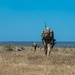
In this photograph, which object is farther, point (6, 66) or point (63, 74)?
point (6, 66)

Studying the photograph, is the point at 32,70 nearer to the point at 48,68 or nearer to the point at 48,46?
the point at 48,68

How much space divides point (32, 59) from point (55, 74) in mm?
6371

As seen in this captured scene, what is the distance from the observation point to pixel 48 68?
18.0 m

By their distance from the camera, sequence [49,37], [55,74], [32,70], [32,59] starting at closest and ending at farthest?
[55,74], [32,70], [32,59], [49,37]

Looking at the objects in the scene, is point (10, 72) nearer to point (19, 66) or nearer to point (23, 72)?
point (23, 72)

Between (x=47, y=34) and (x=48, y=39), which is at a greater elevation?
(x=47, y=34)

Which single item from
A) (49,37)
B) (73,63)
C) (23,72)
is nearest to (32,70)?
(23,72)

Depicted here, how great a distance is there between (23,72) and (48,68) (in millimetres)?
1557

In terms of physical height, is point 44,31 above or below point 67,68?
above

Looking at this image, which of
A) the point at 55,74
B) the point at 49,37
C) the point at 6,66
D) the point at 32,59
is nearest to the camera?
the point at 55,74

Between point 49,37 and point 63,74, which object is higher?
point 49,37

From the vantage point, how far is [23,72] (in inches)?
664

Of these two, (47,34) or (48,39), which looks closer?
(47,34)

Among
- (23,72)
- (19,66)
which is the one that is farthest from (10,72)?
(19,66)
